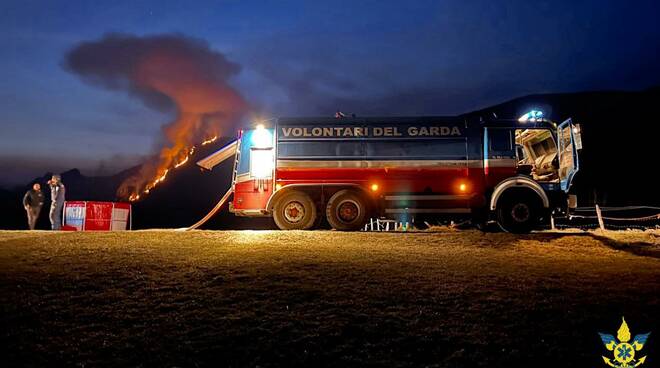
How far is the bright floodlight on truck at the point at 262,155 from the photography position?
1446 centimetres

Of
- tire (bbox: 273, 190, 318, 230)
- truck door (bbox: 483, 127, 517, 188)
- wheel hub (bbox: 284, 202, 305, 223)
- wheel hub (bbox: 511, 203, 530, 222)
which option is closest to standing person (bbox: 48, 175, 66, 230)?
tire (bbox: 273, 190, 318, 230)

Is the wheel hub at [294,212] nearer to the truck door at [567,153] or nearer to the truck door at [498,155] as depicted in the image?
the truck door at [498,155]

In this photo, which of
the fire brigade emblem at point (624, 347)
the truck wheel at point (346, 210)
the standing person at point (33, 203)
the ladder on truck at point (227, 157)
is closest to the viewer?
the fire brigade emblem at point (624, 347)

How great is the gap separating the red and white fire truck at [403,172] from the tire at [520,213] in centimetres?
3

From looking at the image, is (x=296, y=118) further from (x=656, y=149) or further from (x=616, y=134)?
(x=616, y=134)

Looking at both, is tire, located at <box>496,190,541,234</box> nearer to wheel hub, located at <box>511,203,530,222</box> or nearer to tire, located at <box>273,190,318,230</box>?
wheel hub, located at <box>511,203,530,222</box>

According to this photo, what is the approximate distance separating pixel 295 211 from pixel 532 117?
736cm

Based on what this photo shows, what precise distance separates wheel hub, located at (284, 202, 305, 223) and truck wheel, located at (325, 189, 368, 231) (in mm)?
763

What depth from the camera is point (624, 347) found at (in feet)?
17.3

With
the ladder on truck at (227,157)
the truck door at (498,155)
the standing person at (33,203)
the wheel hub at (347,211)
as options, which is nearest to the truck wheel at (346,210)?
the wheel hub at (347,211)

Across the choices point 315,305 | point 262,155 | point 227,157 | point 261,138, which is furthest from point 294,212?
point 315,305

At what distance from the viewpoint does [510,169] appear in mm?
13930

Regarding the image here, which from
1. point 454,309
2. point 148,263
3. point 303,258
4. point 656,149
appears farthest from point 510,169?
point 656,149

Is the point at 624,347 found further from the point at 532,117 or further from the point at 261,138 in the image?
the point at 261,138
